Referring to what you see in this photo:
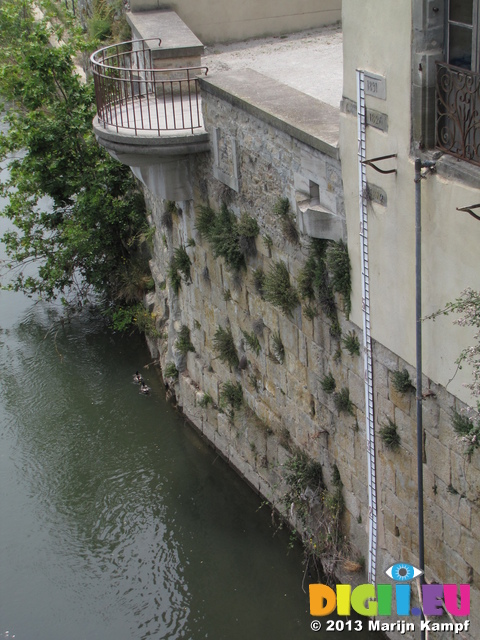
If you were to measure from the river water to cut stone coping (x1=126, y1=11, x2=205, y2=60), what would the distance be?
4534mm

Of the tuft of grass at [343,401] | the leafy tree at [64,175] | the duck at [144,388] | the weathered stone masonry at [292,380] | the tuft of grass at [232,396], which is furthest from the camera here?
the leafy tree at [64,175]

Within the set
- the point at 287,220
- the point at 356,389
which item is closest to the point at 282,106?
the point at 287,220

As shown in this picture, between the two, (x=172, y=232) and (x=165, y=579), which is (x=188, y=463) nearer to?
(x=165, y=579)

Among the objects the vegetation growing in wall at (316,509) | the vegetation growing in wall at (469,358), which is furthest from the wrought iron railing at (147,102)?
the vegetation growing in wall at (469,358)

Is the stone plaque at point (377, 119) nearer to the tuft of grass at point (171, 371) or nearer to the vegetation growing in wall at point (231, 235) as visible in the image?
the vegetation growing in wall at point (231, 235)

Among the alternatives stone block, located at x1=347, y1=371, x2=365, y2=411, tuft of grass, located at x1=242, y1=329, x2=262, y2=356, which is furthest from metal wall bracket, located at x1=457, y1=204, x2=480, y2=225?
tuft of grass, located at x1=242, y1=329, x2=262, y2=356

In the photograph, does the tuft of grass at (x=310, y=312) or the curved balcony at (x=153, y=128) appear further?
the curved balcony at (x=153, y=128)

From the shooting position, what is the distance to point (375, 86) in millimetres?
6605

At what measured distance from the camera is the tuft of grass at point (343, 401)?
8.22m

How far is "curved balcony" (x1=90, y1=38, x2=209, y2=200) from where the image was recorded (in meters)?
9.68

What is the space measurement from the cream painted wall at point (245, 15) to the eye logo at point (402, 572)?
761 cm

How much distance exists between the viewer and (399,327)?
23.0 ft

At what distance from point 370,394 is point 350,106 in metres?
2.24

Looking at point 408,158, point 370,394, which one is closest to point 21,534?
point 370,394
